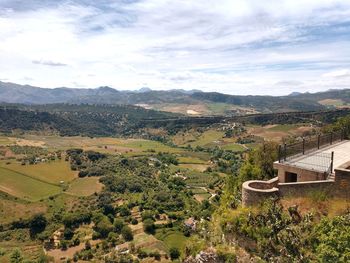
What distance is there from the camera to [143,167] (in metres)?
157

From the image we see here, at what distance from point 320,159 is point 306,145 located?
2877mm

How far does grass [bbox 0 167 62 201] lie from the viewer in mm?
117250

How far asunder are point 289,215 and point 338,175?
3.45m

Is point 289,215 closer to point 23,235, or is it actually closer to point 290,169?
point 290,169

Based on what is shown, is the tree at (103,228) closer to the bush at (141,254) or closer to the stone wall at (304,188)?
the bush at (141,254)

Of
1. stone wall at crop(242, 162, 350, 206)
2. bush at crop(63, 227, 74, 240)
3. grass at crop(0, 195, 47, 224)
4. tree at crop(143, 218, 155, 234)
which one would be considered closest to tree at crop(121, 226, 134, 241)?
tree at crop(143, 218, 155, 234)

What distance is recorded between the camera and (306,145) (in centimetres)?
2733

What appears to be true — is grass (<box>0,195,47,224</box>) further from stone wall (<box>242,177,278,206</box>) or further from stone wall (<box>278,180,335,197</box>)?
stone wall (<box>278,180,335,197</box>)

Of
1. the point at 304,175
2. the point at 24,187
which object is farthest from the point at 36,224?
the point at 304,175

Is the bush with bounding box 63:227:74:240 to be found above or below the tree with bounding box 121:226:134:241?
below

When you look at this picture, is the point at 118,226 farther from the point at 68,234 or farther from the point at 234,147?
the point at 234,147

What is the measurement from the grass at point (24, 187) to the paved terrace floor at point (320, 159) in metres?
106

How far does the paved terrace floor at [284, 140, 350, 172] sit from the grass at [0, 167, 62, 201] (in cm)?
10610

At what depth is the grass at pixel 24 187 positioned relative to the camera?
11725 centimetres
